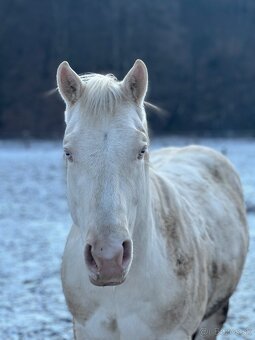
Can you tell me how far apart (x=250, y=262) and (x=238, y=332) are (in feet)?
7.42

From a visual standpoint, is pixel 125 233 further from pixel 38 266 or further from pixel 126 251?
pixel 38 266

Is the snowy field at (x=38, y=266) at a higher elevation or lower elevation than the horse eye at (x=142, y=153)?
lower

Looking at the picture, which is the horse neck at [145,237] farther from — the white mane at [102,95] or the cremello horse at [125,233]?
the white mane at [102,95]

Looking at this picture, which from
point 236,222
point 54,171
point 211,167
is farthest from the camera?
point 54,171

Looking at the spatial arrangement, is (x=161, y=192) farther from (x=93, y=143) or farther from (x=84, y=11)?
(x=84, y=11)

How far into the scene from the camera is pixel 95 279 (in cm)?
232

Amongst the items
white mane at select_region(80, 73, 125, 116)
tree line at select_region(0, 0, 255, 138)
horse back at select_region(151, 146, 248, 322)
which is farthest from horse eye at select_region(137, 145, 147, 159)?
tree line at select_region(0, 0, 255, 138)

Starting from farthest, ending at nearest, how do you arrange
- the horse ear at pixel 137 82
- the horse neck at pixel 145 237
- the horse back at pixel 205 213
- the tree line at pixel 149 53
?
the tree line at pixel 149 53 → the horse back at pixel 205 213 → the horse neck at pixel 145 237 → the horse ear at pixel 137 82

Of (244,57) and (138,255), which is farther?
(244,57)

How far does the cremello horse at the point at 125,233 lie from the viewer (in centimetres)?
233

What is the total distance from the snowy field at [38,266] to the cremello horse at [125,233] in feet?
5.12


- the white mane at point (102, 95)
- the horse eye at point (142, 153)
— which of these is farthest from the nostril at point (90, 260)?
the white mane at point (102, 95)

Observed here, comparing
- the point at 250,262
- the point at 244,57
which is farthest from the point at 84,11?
the point at 250,262

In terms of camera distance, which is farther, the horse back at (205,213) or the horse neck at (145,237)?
the horse back at (205,213)
